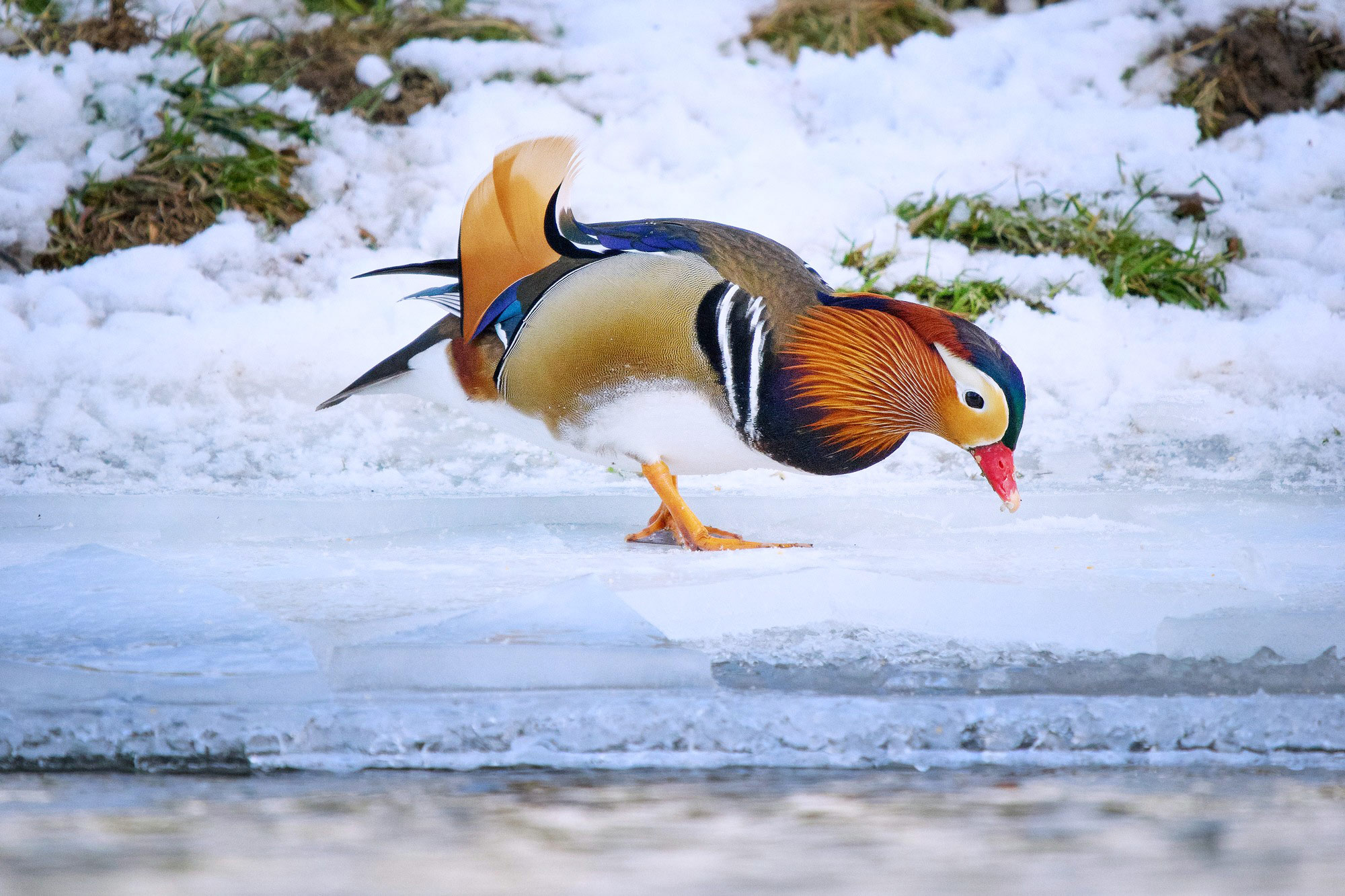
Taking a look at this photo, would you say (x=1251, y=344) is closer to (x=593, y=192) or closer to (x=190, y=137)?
(x=593, y=192)

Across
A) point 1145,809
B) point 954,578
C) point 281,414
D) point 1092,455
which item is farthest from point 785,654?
point 281,414

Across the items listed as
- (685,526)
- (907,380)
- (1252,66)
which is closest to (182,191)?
(685,526)

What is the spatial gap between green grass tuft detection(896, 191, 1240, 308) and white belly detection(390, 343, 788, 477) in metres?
1.98

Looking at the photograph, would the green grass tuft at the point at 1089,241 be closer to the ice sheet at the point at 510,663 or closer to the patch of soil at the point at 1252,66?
the patch of soil at the point at 1252,66

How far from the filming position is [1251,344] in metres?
3.49

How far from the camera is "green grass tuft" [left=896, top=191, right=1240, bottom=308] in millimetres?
3797

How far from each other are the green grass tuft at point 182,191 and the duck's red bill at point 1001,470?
2.70 meters

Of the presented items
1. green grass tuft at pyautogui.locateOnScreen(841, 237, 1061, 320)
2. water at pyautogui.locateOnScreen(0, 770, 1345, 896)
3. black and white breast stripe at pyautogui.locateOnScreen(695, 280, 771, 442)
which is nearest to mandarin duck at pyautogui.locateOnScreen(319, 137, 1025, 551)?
black and white breast stripe at pyautogui.locateOnScreen(695, 280, 771, 442)

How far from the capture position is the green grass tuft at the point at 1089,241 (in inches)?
149

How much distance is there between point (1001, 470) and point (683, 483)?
1144mm

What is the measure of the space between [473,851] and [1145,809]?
676 mm

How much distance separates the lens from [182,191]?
3.98m

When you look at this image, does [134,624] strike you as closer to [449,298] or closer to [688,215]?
[449,298]

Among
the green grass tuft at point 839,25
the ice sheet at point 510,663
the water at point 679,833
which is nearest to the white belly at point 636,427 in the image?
the ice sheet at point 510,663
